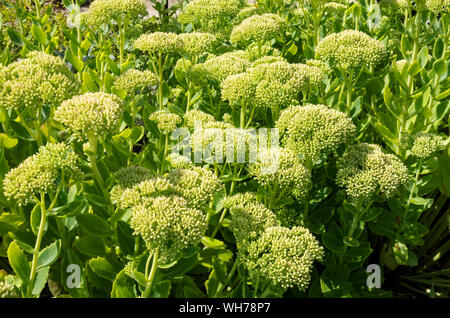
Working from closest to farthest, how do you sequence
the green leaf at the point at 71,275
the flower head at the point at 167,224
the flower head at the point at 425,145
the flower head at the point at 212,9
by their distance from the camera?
the flower head at the point at 167,224 < the green leaf at the point at 71,275 < the flower head at the point at 425,145 < the flower head at the point at 212,9

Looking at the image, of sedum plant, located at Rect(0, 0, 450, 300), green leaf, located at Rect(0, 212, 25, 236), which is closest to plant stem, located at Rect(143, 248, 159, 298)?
sedum plant, located at Rect(0, 0, 450, 300)

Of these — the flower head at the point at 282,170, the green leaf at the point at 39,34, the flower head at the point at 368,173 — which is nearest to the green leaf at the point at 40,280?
the flower head at the point at 282,170

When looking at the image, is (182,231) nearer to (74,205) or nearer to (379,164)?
(74,205)

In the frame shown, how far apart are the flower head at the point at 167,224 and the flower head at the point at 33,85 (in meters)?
0.52

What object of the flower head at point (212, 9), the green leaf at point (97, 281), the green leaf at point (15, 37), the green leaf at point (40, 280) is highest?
the flower head at point (212, 9)

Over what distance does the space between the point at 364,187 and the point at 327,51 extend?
0.68 meters

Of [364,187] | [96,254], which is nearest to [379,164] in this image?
[364,187]

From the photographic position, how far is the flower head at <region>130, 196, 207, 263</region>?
1.20 metres

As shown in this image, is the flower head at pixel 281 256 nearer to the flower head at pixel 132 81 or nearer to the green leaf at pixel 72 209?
the green leaf at pixel 72 209

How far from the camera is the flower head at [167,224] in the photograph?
120cm

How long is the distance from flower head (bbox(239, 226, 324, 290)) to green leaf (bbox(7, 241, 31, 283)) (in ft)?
2.07

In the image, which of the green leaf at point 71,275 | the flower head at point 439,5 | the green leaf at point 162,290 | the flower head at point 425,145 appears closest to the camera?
the green leaf at point 162,290

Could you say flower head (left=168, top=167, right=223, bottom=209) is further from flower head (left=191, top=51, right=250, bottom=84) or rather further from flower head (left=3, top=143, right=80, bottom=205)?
flower head (left=191, top=51, right=250, bottom=84)

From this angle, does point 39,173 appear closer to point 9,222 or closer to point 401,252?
point 9,222
